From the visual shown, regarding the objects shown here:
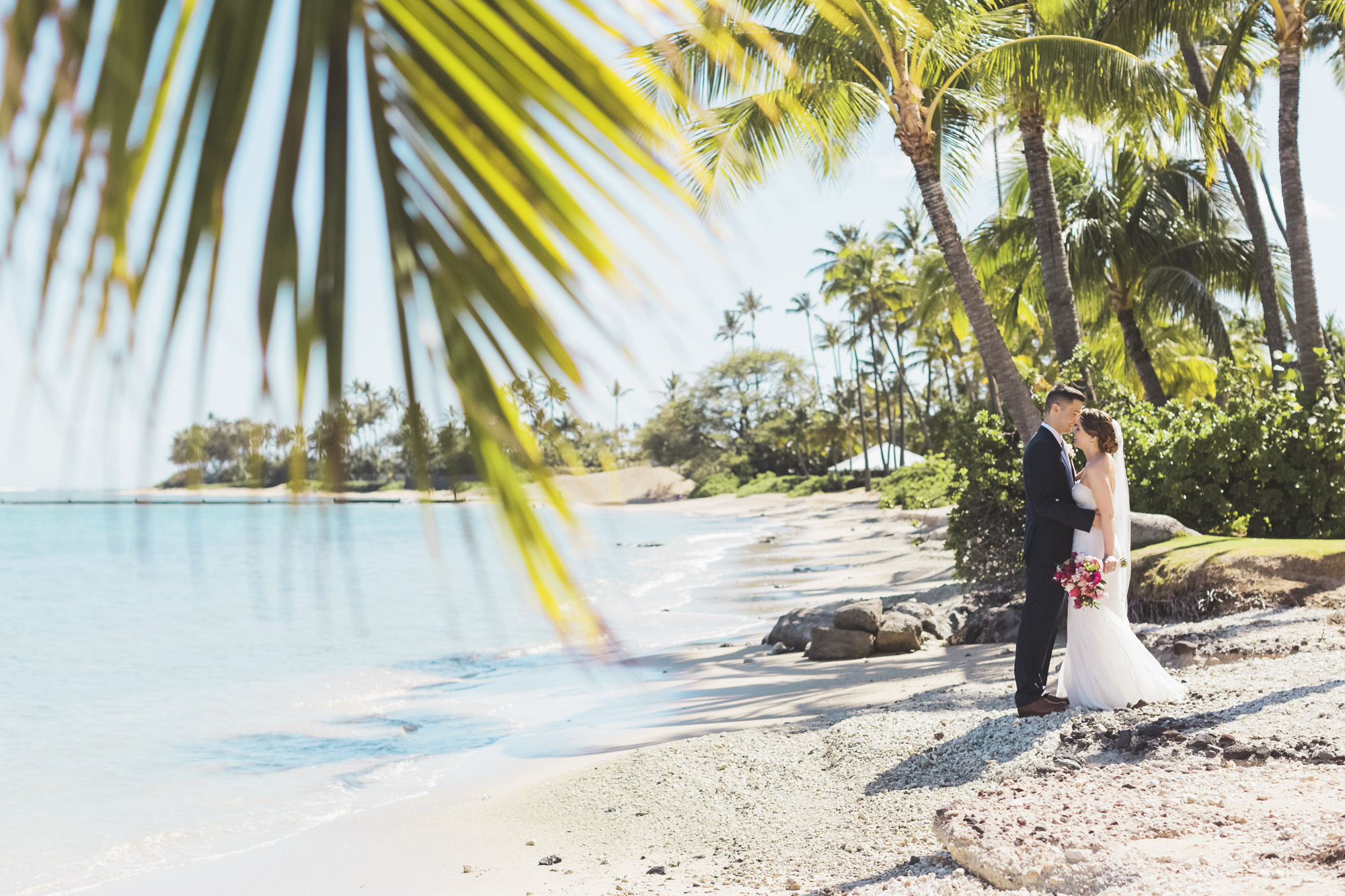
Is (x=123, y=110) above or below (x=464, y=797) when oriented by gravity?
above

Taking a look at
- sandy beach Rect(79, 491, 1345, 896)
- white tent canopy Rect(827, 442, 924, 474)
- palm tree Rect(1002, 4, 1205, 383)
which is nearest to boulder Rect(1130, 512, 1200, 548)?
sandy beach Rect(79, 491, 1345, 896)

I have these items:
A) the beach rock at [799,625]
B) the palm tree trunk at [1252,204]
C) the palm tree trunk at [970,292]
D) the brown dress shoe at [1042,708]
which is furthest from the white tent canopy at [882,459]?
the brown dress shoe at [1042,708]

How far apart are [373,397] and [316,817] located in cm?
706

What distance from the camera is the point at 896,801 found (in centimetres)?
472

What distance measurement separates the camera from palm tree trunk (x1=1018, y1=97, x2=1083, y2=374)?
11.5 m

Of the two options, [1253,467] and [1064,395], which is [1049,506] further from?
[1253,467]

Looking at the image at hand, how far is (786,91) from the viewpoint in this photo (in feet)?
3.07

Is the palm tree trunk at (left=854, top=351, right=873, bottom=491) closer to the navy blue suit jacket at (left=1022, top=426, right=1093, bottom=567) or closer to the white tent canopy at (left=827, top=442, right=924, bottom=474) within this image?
the white tent canopy at (left=827, top=442, right=924, bottom=474)

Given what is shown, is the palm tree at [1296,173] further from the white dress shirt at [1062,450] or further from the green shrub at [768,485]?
the green shrub at [768,485]

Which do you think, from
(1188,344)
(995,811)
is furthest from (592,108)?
(1188,344)

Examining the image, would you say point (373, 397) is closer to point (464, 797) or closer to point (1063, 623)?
point (464, 797)

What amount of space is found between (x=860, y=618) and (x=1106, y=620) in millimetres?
4787

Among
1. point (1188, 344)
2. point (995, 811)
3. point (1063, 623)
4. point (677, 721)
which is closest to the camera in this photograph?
point (995, 811)

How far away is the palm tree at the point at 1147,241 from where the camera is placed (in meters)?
18.2
